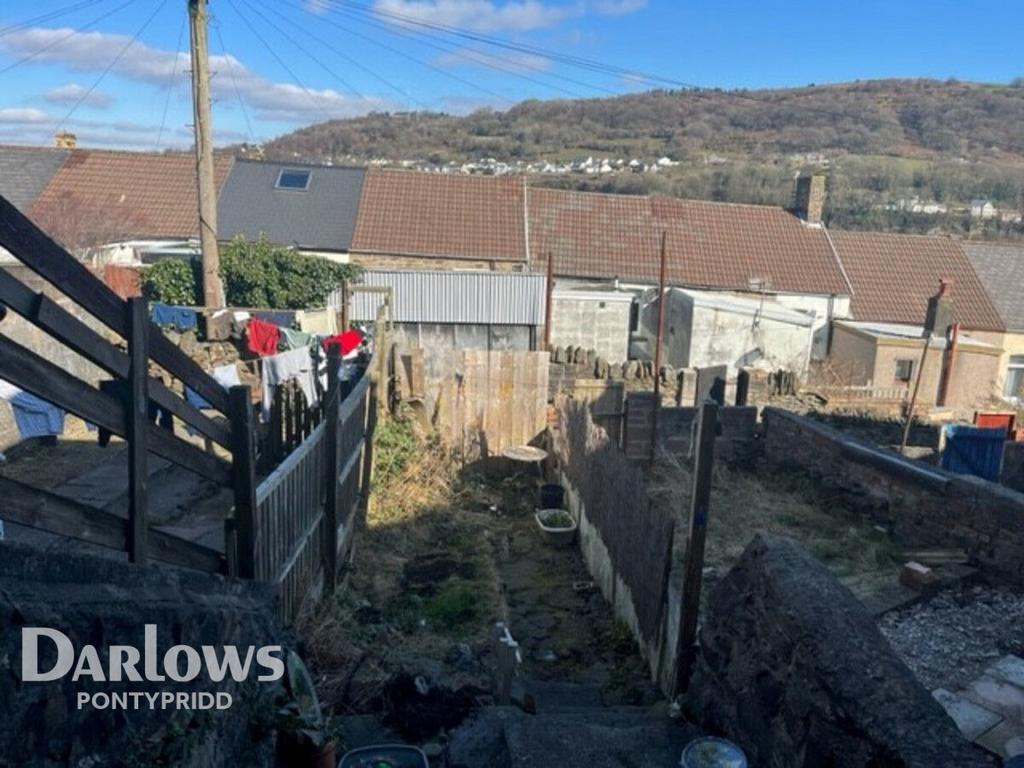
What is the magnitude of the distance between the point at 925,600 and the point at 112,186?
24352 millimetres

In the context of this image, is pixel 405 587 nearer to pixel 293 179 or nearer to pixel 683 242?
pixel 293 179

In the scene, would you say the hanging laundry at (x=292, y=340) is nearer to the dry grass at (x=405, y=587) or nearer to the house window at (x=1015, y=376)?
the dry grass at (x=405, y=587)

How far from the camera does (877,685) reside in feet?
9.32

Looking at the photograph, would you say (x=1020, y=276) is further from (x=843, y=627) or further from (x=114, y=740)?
(x=114, y=740)

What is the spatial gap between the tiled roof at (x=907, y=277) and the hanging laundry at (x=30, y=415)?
2144 centimetres

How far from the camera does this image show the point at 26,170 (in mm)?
23031

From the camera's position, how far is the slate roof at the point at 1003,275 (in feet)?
75.7

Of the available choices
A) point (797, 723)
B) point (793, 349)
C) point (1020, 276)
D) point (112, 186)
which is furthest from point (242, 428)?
point (1020, 276)

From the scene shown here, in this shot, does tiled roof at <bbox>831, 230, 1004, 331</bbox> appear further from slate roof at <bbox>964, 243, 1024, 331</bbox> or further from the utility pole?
the utility pole

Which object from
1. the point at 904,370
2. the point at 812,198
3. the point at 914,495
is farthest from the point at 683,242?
the point at 914,495

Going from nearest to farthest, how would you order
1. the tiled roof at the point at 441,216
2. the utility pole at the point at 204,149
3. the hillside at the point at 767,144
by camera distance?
the utility pole at the point at 204,149
the tiled roof at the point at 441,216
the hillside at the point at 767,144

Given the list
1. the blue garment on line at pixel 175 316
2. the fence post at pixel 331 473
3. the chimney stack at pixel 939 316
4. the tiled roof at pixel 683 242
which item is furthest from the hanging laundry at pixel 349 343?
the chimney stack at pixel 939 316

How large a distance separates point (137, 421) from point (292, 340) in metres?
9.65

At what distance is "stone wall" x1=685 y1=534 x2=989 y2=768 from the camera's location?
8.71 feet
